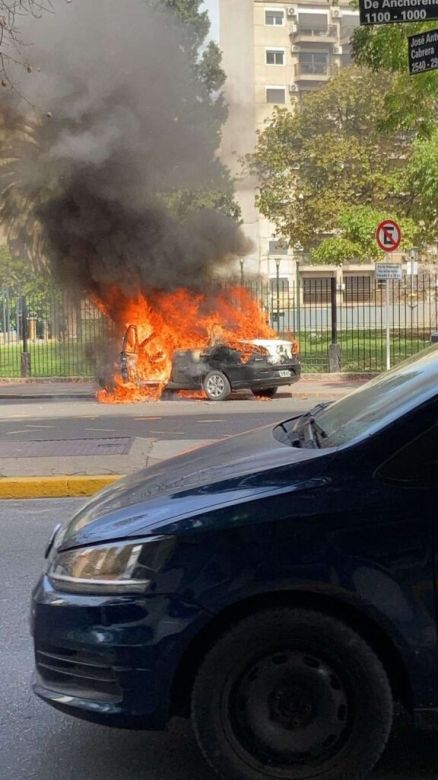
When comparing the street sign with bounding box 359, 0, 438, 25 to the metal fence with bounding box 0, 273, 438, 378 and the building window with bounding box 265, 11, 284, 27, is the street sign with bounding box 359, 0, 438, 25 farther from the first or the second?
the building window with bounding box 265, 11, 284, 27

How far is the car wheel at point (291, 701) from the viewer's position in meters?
2.64

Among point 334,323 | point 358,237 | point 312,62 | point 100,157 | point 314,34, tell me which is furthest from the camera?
point 312,62

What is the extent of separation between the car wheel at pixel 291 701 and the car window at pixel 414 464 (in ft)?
1.52

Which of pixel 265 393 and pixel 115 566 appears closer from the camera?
pixel 115 566

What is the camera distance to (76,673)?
8.96ft

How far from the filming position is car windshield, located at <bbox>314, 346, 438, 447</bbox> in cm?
290

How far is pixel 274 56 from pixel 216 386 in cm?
4903

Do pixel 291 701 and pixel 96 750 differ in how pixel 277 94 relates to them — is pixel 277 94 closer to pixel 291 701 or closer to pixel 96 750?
pixel 96 750

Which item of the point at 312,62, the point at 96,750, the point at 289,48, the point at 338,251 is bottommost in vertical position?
the point at 96,750

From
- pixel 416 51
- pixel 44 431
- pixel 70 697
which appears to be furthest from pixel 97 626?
pixel 44 431

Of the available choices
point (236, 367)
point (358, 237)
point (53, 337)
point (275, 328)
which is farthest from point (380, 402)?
point (53, 337)

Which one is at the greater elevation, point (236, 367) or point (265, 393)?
point (236, 367)

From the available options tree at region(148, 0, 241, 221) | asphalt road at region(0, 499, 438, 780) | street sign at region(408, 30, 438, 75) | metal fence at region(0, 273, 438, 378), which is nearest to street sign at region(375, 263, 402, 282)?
metal fence at region(0, 273, 438, 378)

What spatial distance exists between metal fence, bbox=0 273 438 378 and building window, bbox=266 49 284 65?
36.2 m
